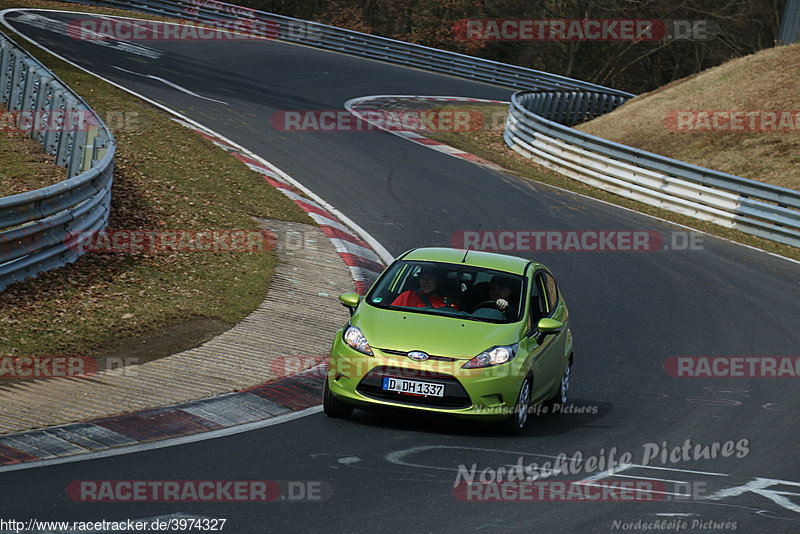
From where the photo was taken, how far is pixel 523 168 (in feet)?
87.8

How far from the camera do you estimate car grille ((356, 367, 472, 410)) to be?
8.95 m

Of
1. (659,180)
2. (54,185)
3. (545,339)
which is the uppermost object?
(54,185)

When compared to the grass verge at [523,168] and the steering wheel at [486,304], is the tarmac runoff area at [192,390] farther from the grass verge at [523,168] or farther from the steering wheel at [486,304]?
the grass verge at [523,168]

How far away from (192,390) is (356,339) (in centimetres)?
168

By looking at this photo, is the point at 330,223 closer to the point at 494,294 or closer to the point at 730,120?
the point at 494,294

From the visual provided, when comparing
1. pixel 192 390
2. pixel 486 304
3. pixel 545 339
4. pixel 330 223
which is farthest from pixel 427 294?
pixel 330 223

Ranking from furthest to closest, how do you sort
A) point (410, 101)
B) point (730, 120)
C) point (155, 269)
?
point (410, 101) < point (730, 120) < point (155, 269)

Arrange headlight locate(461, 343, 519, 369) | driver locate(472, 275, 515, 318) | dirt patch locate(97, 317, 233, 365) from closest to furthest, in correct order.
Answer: headlight locate(461, 343, 519, 369) → driver locate(472, 275, 515, 318) → dirt patch locate(97, 317, 233, 365)

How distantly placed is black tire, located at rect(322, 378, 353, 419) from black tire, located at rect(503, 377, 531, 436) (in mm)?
1405

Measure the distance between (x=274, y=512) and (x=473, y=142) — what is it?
23.5 m

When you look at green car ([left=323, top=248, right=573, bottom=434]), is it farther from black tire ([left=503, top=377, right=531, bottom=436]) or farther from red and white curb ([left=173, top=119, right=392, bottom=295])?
red and white curb ([left=173, top=119, right=392, bottom=295])

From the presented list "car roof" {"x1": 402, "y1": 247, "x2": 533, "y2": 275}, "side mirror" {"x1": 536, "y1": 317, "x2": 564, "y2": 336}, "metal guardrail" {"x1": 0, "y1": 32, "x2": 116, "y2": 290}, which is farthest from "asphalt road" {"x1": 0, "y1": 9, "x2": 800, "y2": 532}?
"metal guardrail" {"x1": 0, "y1": 32, "x2": 116, "y2": 290}

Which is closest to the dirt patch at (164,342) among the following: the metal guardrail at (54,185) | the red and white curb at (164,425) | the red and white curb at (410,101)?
the red and white curb at (164,425)

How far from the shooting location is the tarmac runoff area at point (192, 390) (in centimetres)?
814
